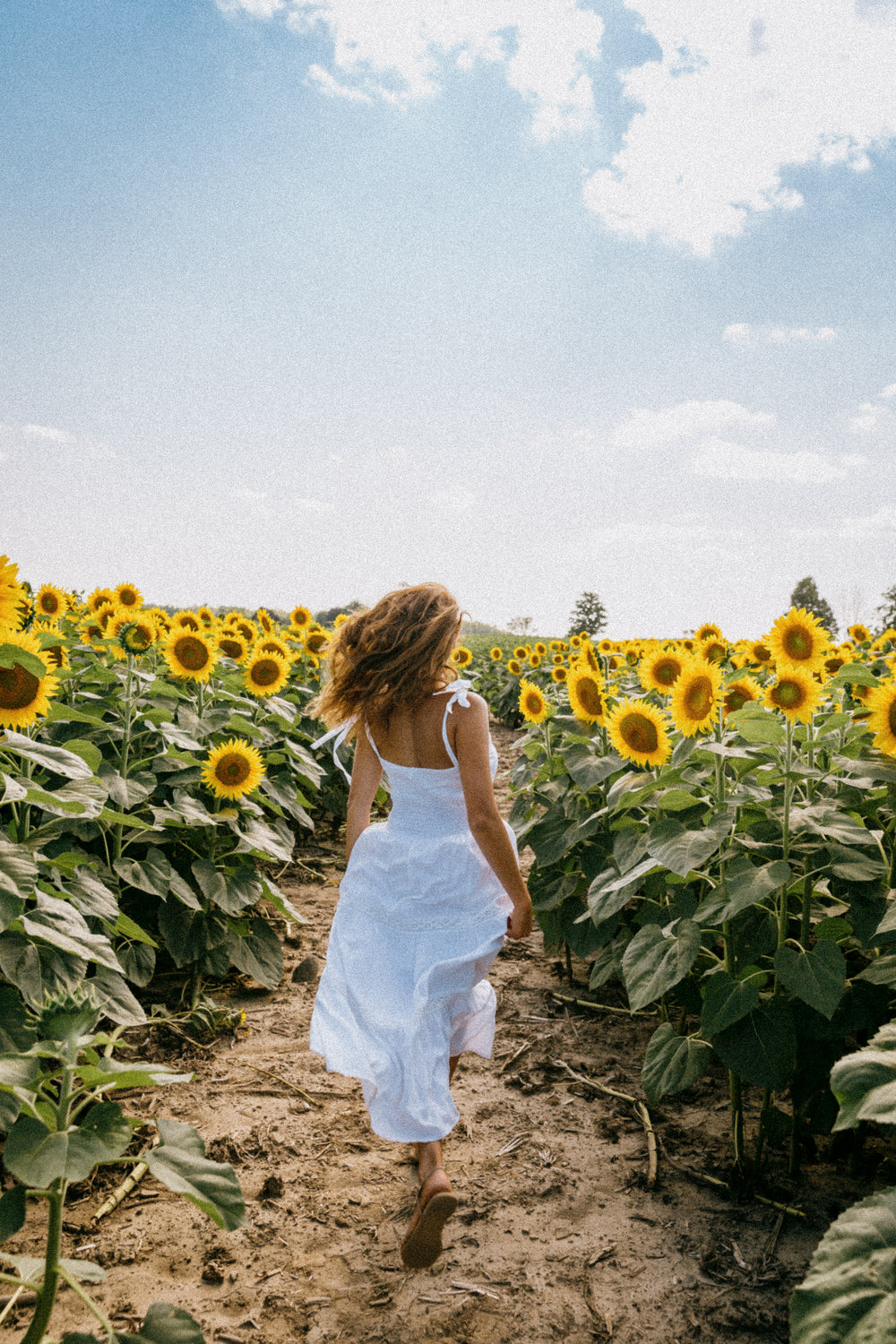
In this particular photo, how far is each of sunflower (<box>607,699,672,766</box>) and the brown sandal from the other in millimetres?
1729

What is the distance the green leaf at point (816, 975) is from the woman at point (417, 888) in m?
0.81

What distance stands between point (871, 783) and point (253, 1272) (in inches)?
93.3

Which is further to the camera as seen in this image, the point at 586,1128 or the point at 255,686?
the point at 255,686

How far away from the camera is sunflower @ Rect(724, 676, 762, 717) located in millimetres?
3527

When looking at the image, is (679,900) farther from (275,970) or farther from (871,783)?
(275,970)

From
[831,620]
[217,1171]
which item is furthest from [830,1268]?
[831,620]

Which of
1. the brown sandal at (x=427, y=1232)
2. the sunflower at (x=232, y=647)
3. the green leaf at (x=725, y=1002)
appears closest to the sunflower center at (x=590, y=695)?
the green leaf at (x=725, y=1002)

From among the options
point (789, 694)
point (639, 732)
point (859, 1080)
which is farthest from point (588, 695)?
point (859, 1080)

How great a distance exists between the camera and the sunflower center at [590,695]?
4262 mm

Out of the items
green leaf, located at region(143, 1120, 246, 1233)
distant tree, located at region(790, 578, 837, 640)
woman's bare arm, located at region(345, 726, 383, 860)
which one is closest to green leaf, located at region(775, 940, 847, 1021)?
woman's bare arm, located at region(345, 726, 383, 860)

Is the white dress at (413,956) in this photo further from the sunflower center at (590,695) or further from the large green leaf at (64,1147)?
the sunflower center at (590,695)

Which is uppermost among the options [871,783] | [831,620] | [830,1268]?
[831,620]

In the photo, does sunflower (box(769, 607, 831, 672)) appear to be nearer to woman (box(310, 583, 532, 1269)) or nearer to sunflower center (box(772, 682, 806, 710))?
sunflower center (box(772, 682, 806, 710))

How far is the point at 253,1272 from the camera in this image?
8.27 feet
